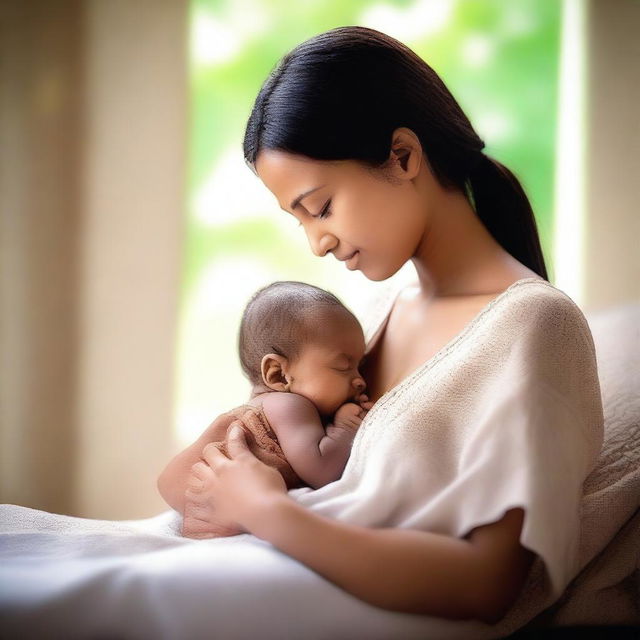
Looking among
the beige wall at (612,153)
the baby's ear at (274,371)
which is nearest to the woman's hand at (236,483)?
the baby's ear at (274,371)

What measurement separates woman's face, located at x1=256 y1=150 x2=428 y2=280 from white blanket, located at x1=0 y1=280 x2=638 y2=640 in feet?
0.64

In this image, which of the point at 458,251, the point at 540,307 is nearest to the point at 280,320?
the point at 458,251

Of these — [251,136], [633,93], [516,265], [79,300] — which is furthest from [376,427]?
[633,93]

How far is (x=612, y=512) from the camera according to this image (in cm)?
122

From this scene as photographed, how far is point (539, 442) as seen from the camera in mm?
1043

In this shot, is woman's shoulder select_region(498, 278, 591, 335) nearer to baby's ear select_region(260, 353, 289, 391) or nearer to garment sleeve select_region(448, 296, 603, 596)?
garment sleeve select_region(448, 296, 603, 596)

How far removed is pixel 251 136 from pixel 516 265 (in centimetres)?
47

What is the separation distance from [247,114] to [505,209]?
162 cm

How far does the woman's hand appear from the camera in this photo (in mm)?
1064

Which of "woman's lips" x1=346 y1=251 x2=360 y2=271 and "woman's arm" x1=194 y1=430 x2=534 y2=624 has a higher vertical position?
"woman's lips" x1=346 y1=251 x2=360 y2=271

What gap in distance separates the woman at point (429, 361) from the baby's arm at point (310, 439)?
0.06 metres

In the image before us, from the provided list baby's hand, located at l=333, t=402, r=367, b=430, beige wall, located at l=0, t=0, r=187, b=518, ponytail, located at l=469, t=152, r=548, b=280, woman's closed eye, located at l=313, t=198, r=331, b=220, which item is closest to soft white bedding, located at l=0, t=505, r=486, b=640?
baby's hand, located at l=333, t=402, r=367, b=430

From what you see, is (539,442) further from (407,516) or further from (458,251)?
(458,251)

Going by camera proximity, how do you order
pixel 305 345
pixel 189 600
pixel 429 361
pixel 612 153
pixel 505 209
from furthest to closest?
pixel 612 153
pixel 505 209
pixel 305 345
pixel 429 361
pixel 189 600
